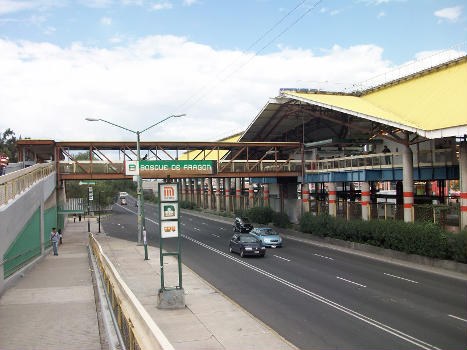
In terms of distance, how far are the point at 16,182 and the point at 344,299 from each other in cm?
1622

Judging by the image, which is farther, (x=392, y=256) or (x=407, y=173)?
(x=407, y=173)

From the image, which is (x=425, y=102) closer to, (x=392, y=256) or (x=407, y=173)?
(x=407, y=173)

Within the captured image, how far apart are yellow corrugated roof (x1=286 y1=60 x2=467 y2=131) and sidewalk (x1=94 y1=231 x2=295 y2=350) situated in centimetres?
1782

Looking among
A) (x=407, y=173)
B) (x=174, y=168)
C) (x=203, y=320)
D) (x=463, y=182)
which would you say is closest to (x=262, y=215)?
(x=174, y=168)

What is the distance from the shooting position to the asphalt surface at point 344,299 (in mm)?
13281

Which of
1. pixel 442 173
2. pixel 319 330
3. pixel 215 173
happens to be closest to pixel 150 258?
pixel 215 173

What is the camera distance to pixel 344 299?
18.1 meters

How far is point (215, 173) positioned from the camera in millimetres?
44062

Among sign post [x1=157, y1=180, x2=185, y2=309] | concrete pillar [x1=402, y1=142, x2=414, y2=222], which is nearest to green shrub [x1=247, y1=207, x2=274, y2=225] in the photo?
concrete pillar [x1=402, y1=142, x2=414, y2=222]

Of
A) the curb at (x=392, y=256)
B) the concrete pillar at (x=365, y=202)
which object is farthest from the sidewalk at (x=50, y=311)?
the concrete pillar at (x=365, y=202)

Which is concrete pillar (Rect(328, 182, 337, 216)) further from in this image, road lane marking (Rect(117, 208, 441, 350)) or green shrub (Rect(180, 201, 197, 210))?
green shrub (Rect(180, 201, 197, 210))

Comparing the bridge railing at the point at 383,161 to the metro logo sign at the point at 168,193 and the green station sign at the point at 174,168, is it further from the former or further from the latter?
the metro logo sign at the point at 168,193

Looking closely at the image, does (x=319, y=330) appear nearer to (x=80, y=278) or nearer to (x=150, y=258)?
(x=80, y=278)

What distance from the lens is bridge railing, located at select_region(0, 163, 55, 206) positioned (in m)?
19.2
